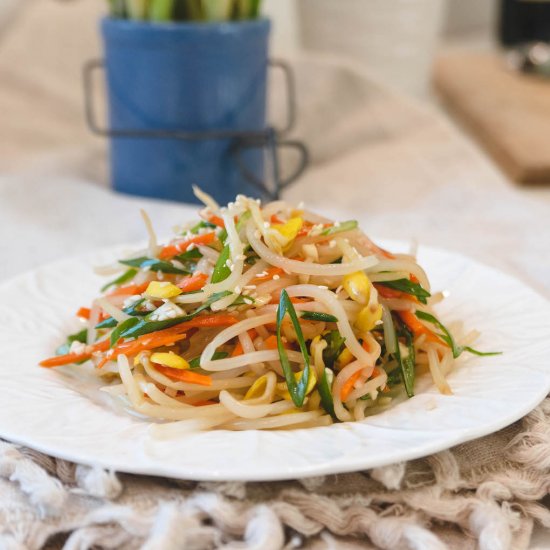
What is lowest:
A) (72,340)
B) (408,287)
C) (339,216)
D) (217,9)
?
(339,216)

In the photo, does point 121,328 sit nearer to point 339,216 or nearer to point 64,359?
point 64,359

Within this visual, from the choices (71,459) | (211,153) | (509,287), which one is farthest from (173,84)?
(71,459)

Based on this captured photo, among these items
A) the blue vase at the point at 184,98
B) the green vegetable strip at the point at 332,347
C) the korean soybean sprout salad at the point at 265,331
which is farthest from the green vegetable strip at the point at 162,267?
the blue vase at the point at 184,98

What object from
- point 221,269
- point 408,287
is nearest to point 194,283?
point 221,269

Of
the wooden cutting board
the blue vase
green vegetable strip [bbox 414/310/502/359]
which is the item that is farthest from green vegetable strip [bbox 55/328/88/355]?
the wooden cutting board

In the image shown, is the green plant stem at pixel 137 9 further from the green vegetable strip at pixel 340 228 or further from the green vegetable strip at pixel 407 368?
the green vegetable strip at pixel 407 368

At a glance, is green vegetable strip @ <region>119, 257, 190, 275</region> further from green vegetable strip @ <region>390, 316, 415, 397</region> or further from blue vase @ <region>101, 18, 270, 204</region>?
blue vase @ <region>101, 18, 270, 204</region>
